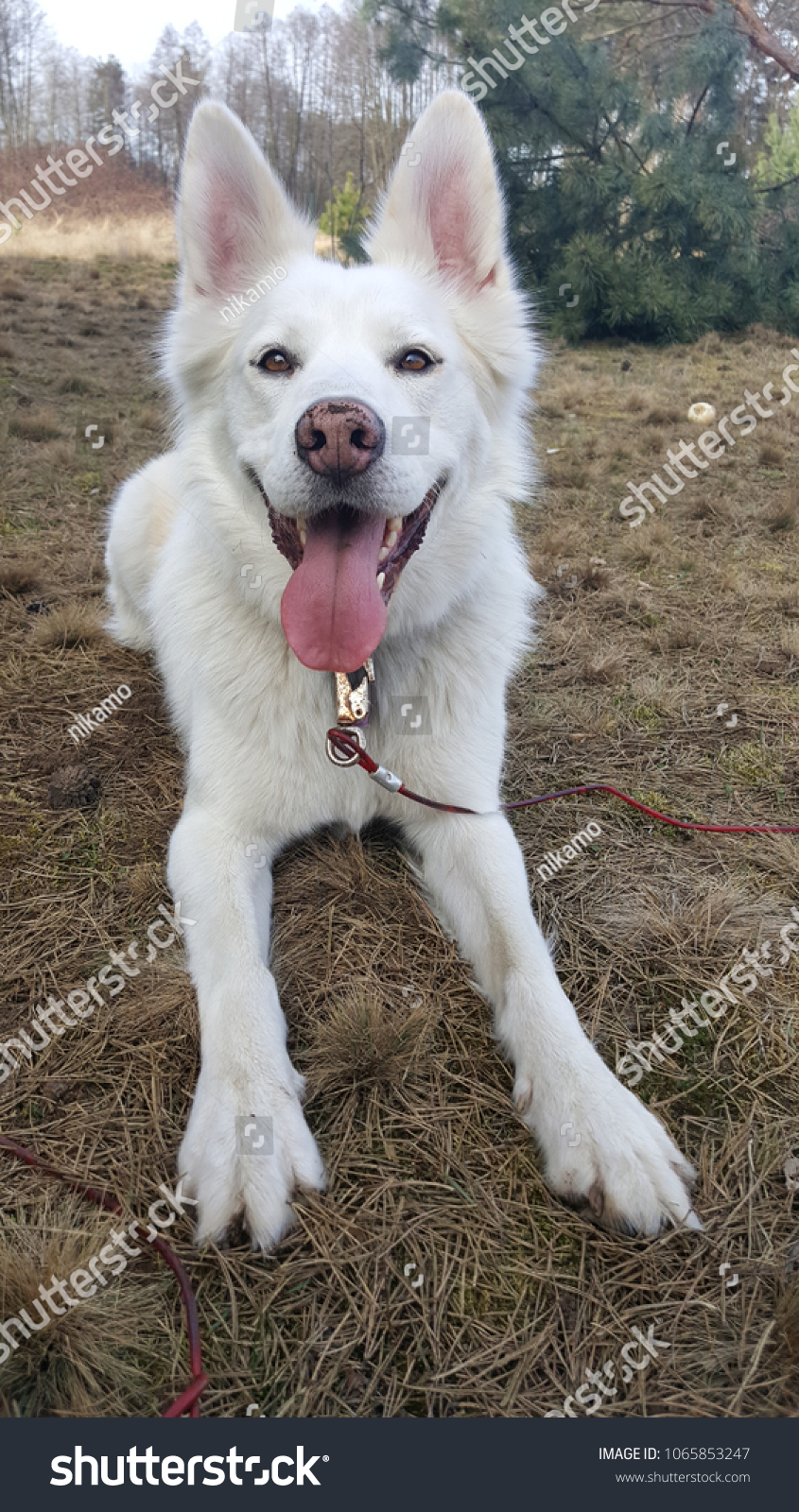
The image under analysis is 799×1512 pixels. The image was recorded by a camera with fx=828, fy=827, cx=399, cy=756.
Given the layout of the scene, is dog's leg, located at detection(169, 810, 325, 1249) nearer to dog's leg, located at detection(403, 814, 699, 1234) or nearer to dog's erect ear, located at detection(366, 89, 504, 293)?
dog's leg, located at detection(403, 814, 699, 1234)

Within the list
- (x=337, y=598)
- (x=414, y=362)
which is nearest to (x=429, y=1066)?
(x=337, y=598)

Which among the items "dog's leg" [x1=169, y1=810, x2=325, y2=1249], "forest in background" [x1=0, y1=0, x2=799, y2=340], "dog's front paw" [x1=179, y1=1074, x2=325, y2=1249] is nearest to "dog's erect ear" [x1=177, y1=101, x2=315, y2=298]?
"dog's leg" [x1=169, y1=810, x2=325, y2=1249]

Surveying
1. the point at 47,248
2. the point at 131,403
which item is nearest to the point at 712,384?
the point at 131,403

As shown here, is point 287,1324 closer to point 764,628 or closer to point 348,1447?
point 348,1447

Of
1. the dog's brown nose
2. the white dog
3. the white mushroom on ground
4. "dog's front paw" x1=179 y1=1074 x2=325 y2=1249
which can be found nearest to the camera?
"dog's front paw" x1=179 y1=1074 x2=325 y2=1249

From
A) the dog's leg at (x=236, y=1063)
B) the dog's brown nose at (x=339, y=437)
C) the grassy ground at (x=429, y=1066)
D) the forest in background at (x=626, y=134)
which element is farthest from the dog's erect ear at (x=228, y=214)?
the forest in background at (x=626, y=134)

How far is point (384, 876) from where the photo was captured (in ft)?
7.48

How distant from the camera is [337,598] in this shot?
1872 mm

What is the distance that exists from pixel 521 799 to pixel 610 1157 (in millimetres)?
1357

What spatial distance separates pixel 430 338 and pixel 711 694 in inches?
75.5

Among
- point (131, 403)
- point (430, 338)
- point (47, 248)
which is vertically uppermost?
point (47, 248)

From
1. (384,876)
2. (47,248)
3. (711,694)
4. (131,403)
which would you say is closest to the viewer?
(384,876)

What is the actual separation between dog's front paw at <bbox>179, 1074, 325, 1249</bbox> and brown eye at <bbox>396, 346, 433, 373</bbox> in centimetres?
171

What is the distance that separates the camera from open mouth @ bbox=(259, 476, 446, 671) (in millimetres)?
1873
